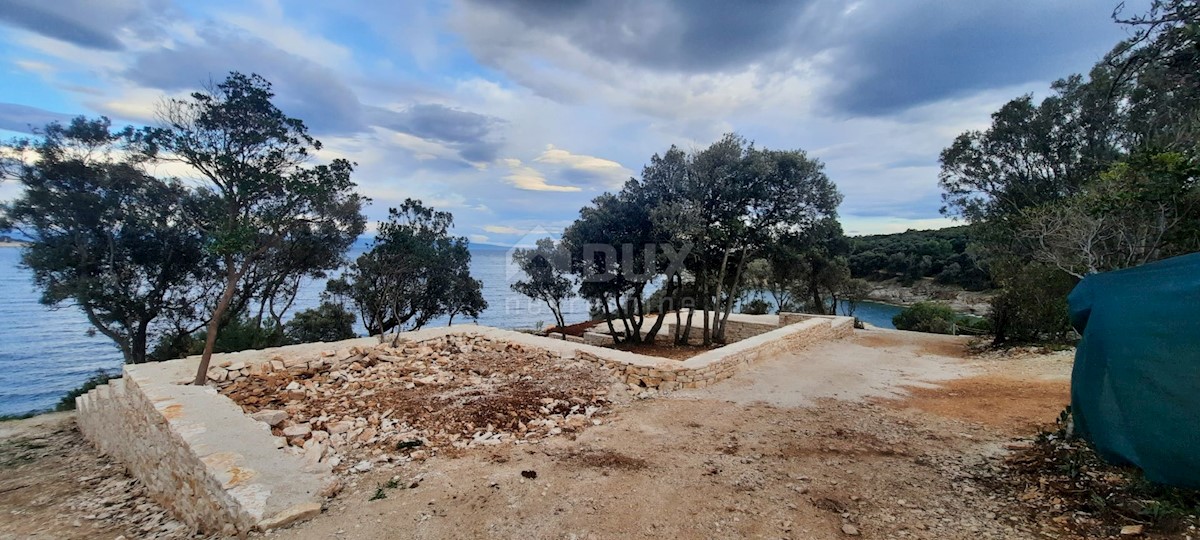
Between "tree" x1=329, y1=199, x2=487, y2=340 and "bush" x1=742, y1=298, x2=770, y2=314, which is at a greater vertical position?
"tree" x1=329, y1=199, x2=487, y2=340

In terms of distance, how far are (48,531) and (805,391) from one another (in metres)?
8.24

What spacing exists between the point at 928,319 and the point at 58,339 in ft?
126

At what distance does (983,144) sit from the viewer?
13227 millimetres

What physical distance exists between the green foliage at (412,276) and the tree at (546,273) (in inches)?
91.4

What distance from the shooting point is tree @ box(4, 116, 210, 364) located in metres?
10.8

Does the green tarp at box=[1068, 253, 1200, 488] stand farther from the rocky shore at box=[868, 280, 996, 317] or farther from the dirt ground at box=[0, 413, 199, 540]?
the rocky shore at box=[868, 280, 996, 317]

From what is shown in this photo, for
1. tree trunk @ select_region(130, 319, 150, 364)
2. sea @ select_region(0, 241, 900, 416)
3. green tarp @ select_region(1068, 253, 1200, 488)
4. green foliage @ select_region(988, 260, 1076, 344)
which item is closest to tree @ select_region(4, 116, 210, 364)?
tree trunk @ select_region(130, 319, 150, 364)

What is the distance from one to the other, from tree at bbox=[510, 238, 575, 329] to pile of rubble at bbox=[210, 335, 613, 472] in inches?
188

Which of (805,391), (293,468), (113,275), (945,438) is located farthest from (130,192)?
(945,438)

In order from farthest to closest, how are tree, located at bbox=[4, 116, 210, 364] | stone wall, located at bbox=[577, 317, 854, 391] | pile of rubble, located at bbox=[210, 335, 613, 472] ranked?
tree, located at bbox=[4, 116, 210, 364] < stone wall, located at bbox=[577, 317, 854, 391] < pile of rubble, located at bbox=[210, 335, 613, 472]

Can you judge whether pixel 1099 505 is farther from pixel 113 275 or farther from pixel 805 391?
pixel 113 275

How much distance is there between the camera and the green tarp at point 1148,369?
2.19 metres

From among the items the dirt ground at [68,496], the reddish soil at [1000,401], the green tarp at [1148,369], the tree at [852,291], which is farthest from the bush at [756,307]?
the dirt ground at [68,496]

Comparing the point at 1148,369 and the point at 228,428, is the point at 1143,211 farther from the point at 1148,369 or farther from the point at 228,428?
the point at 228,428
